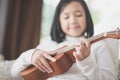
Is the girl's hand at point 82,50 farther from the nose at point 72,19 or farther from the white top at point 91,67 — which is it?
the nose at point 72,19

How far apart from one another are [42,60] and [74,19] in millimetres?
235

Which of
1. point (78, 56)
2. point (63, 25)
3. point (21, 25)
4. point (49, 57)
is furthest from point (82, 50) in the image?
point (21, 25)

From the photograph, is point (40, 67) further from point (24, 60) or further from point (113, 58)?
point (113, 58)

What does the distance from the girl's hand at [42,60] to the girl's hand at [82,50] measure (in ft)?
0.34

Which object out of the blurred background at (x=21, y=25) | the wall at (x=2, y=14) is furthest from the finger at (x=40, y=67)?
the wall at (x=2, y=14)

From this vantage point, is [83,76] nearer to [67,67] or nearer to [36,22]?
[67,67]

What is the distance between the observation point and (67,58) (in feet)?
3.24

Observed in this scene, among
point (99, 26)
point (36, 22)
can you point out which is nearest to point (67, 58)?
point (99, 26)

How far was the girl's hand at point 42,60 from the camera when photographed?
38.8 inches

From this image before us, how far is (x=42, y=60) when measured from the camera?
1.00m

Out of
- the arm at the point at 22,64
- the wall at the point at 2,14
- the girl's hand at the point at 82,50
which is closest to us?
the girl's hand at the point at 82,50

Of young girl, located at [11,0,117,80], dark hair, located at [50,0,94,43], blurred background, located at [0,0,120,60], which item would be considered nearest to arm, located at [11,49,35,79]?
young girl, located at [11,0,117,80]

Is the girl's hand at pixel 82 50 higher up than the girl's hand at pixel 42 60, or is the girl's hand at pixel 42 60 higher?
the girl's hand at pixel 82 50

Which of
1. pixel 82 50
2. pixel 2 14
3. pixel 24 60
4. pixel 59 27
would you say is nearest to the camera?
pixel 82 50
